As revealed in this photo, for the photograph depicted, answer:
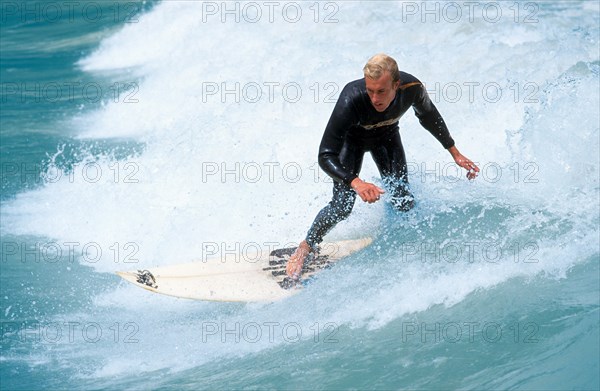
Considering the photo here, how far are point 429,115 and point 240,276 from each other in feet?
6.57

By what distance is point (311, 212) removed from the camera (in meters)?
8.16

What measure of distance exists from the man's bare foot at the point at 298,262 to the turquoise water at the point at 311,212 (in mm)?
211

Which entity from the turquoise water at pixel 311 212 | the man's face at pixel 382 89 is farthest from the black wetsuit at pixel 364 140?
the turquoise water at pixel 311 212

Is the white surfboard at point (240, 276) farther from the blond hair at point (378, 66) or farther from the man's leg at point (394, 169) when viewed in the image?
the blond hair at point (378, 66)

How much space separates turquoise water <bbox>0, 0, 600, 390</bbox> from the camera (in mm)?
5484

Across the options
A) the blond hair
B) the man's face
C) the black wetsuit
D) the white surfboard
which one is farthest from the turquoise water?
the blond hair

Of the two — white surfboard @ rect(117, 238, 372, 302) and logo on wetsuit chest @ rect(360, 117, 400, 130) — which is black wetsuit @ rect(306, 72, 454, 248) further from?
white surfboard @ rect(117, 238, 372, 302)

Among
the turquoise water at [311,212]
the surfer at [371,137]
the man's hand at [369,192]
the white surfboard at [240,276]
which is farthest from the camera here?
the white surfboard at [240,276]

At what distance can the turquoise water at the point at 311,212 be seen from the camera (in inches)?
216

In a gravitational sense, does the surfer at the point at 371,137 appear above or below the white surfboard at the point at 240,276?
above

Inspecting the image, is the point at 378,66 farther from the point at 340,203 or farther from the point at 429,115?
the point at 340,203

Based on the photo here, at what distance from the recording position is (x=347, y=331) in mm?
5730

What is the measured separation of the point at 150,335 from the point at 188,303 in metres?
0.63

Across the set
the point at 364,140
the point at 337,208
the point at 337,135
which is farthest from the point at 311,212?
the point at 337,135
